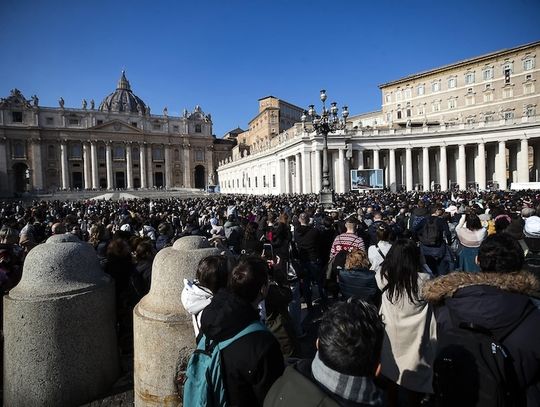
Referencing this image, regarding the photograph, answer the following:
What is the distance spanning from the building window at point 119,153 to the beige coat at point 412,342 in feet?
297

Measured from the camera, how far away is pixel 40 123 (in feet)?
254

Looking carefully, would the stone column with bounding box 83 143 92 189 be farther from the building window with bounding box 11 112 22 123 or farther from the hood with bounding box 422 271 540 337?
the hood with bounding box 422 271 540 337

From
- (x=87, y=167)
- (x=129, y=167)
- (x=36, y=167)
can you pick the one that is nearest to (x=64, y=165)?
(x=87, y=167)

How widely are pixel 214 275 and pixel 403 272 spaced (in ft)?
5.31

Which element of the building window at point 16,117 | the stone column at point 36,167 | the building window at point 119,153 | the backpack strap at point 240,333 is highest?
the building window at point 16,117

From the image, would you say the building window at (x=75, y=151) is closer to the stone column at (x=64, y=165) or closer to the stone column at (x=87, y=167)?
the stone column at (x=87, y=167)

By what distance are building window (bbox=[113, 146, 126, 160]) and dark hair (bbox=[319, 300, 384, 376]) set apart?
9136cm

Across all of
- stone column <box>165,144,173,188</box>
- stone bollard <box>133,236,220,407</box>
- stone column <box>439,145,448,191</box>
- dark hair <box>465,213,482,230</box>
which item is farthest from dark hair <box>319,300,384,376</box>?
stone column <box>165,144,173,188</box>

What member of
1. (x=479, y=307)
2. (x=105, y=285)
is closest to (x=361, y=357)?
(x=479, y=307)

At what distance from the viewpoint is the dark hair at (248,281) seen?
7.59ft

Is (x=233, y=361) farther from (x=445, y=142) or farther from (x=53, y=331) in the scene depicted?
(x=445, y=142)

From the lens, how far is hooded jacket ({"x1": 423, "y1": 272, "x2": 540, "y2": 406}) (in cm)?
202

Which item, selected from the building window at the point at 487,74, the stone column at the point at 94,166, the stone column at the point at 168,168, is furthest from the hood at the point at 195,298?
the stone column at the point at 168,168

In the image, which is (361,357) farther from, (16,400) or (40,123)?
(40,123)
